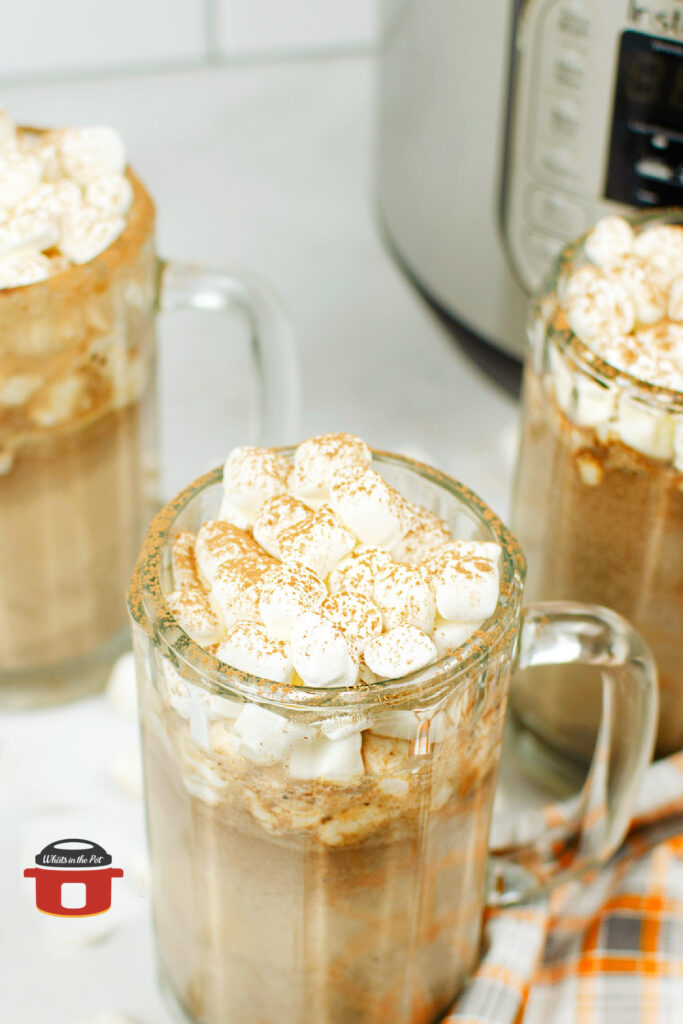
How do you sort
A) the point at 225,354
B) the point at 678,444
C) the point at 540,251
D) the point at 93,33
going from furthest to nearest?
1. the point at 93,33
2. the point at 225,354
3. the point at 540,251
4. the point at 678,444

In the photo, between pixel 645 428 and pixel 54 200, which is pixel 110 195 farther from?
pixel 645 428

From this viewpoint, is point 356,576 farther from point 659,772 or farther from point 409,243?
point 409,243

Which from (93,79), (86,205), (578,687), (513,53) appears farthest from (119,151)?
(93,79)

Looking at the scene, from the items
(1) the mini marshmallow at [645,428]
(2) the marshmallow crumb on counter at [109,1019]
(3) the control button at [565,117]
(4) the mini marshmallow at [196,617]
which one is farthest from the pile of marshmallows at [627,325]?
(2) the marshmallow crumb on counter at [109,1019]

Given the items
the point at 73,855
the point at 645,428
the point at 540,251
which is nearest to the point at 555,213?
the point at 540,251

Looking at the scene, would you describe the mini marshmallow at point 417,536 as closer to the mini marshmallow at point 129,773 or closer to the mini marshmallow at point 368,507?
the mini marshmallow at point 368,507

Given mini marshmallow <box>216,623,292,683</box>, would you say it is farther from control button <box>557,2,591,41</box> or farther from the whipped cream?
control button <box>557,2,591,41</box>

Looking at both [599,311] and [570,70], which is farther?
[570,70]
